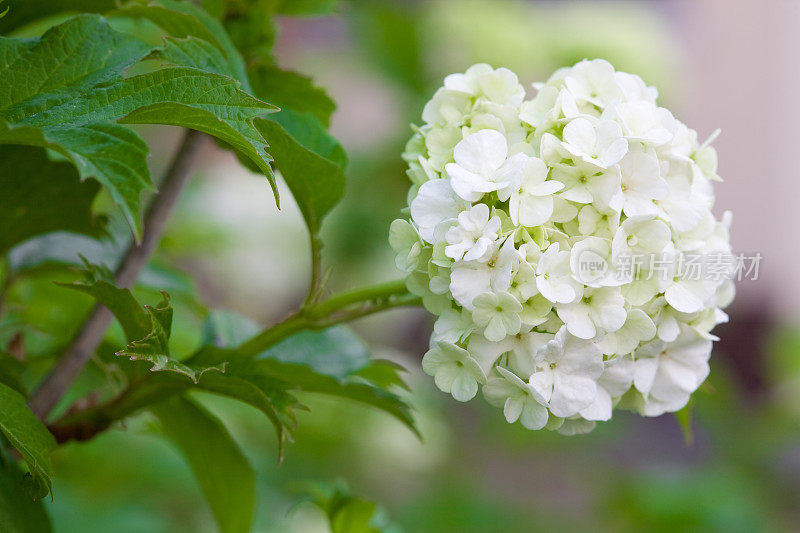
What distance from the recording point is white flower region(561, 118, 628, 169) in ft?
1.35

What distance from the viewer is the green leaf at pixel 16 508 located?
45 centimetres

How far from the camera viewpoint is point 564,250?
0.41 metres

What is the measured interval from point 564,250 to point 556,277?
2 centimetres

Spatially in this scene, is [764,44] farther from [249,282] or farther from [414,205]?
[414,205]

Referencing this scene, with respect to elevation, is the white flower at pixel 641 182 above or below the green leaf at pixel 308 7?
below

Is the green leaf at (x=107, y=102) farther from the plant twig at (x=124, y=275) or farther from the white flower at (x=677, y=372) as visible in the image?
the white flower at (x=677, y=372)

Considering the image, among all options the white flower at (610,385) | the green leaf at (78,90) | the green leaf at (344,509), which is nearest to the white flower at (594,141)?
the white flower at (610,385)

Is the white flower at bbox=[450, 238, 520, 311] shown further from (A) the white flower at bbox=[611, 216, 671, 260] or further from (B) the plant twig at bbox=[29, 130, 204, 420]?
(B) the plant twig at bbox=[29, 130, 204, 420]

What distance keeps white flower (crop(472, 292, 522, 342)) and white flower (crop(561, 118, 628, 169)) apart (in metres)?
0.08

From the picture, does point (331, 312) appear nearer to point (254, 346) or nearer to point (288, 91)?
point (254, 346)

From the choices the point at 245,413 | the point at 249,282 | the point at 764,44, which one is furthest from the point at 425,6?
the point at 764,44

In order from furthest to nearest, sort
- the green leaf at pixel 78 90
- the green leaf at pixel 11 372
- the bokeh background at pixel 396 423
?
1. the bokeh background at pixel 396 423
2. the green leaf at pixel 11 372
3. the green leaf at pixel 78 90

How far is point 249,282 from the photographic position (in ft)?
5.68

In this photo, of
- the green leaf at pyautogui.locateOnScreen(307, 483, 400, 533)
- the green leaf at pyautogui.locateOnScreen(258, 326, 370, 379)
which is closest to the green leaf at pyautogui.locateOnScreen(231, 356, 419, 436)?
the green leaf at pyautogui.locateOnScreen(258, 326, 370, 379)
